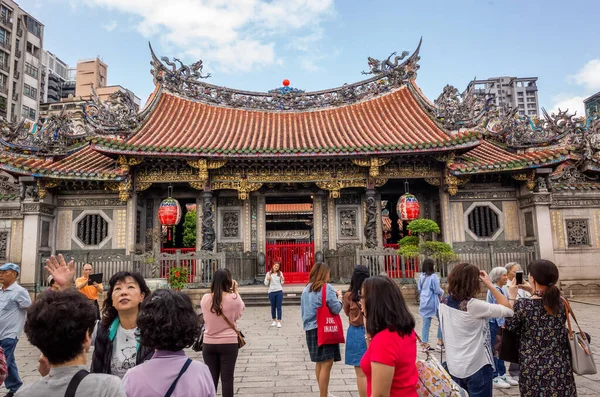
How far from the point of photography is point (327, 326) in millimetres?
3951

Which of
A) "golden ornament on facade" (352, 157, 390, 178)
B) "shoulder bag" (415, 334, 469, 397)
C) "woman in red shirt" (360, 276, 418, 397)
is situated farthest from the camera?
"golden ornament on facade" (352, 157, 390, 178)

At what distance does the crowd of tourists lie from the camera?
168 cm

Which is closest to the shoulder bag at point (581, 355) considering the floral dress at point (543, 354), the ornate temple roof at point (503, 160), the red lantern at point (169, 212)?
the floral dress at point (543, 354)

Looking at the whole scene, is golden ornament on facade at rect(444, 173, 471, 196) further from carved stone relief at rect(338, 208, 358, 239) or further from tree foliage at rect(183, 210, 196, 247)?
tree foliage at rect(183, 210, 196, 247)

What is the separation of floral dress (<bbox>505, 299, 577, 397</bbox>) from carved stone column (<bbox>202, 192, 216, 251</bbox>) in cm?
1112

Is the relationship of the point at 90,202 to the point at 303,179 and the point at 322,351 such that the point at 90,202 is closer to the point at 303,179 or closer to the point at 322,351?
the point at 303,179

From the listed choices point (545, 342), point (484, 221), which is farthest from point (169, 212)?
point (545, 342)

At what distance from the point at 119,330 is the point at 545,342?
2920mm

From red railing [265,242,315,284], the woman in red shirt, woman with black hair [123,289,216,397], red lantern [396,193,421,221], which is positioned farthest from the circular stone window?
woman with black hair [123,289,216,397]

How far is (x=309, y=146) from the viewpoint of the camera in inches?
Answer: 503

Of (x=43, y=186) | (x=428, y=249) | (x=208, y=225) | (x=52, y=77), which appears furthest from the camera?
(x=52, y=77)

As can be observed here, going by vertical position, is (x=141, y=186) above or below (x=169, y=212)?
above

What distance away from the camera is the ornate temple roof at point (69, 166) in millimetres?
11500

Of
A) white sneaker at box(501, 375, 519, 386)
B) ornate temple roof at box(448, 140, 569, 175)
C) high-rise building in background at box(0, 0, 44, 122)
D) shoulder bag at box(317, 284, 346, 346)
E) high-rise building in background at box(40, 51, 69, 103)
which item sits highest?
high-rise building in background at box(40, 51, 69, 103)
